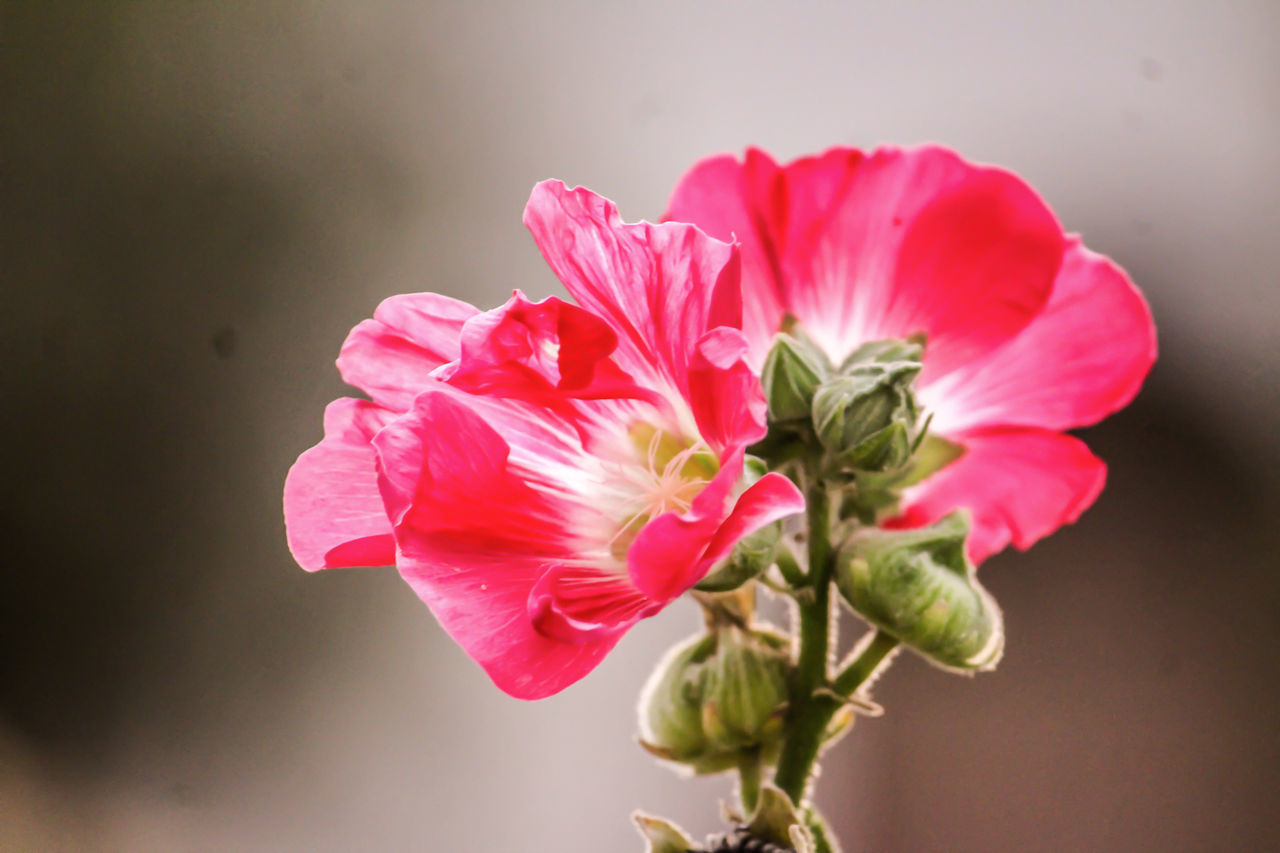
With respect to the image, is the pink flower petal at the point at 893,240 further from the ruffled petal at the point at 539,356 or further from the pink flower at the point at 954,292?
the ruffled petal at the point at 539,356

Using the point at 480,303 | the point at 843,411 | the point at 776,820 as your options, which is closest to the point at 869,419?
the point at 843,411

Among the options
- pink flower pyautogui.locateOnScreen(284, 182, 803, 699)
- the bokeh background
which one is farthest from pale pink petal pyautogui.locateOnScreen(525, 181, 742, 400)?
the bokeh background

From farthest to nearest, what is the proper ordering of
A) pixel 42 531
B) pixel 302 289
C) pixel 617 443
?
pixel 302 289 → pixel 42 531 → pixel 617 443

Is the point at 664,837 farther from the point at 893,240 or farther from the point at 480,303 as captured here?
the point at 480,303

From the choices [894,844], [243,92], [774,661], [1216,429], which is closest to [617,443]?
[774,661]

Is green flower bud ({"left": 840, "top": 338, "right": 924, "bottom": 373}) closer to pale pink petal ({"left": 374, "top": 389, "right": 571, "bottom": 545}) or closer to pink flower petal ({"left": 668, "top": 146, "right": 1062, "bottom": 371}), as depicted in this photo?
pink flower petal ({"left": 668, "top": 146, "right": 1062, "bottom": 371})

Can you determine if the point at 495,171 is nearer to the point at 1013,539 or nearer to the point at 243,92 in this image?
the point at 243,92
